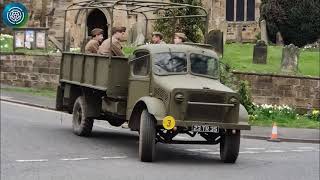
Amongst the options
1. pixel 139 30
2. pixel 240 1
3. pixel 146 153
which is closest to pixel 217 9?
pixel 240 1

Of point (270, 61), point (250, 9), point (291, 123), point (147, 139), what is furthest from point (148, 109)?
point (250, 9)

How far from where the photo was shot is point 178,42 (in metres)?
16.0

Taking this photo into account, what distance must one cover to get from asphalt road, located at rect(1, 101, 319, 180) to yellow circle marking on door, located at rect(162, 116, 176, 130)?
691mm

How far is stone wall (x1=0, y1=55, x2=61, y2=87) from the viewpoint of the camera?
33.4m

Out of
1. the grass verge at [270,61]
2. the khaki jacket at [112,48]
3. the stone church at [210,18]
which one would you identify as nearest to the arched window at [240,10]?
the stone church at [210,18]

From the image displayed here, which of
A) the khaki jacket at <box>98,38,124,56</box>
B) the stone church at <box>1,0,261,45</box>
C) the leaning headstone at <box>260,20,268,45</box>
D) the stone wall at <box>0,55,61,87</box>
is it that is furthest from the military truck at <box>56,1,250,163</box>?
the stone church at <box>1,0,261,45</box>

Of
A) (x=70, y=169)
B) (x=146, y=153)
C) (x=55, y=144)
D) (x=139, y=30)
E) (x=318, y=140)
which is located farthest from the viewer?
(x=139, y=30)

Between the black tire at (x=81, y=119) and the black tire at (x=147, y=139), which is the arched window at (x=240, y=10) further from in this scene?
the black tire at (x=147, y=139)

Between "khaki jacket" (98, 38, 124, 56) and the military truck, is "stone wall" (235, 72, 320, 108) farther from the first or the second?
"khaki jacket" (98, 38, 124, 56)

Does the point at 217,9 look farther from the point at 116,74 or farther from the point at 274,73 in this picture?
the point at 116,74

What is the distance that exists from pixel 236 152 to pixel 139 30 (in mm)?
21768

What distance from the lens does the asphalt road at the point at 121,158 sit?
11938 millimetres

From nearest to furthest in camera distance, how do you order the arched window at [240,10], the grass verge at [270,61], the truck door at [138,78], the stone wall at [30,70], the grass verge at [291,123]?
the truck door at [138,78] → the grass verge at [291,123] → the grass verge at [270,61] → the stone wall at [30,70] → the arched window at [240,10]

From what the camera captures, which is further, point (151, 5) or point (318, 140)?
point (318, 140)
